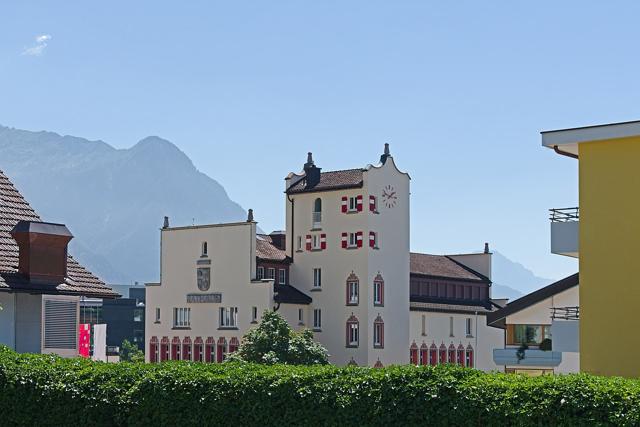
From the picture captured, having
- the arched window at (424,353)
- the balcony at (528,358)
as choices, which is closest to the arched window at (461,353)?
the arched window at (424,353)

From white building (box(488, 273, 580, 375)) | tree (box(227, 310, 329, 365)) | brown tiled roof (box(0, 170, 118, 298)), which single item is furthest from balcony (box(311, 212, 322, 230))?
brown tiled roof (box(0, 170, 118, 298))

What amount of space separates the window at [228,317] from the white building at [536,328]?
50076 mm

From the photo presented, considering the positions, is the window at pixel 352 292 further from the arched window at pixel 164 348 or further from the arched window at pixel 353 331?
the arched window at pixel 164 348

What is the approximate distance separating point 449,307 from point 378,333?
1474cm

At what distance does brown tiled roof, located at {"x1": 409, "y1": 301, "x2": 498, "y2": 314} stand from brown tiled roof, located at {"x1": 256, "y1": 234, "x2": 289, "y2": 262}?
485 inches

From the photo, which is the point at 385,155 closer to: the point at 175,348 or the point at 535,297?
the point at 175,348

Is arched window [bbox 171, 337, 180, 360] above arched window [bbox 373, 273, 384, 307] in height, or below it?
below

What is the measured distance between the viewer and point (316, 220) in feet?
325

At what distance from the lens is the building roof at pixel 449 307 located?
10444 cm

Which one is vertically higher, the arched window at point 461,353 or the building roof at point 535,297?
the building roof at point 535,297

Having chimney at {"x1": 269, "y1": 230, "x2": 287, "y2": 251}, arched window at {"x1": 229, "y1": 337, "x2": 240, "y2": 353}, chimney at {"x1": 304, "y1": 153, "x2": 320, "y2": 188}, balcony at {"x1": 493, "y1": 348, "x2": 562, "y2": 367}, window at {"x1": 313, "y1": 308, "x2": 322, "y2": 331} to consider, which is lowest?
arched window at {"x1": 229, "y1": 337, "x2": 240, "y2": 353}

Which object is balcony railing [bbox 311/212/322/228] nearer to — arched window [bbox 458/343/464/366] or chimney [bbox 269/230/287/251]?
chimney [bbox 269/230/287/251]

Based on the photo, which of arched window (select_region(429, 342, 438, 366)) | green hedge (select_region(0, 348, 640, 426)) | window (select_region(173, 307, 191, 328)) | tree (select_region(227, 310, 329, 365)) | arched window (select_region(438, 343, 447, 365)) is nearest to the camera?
green hedge (select_region(0, 348, 640, 426))

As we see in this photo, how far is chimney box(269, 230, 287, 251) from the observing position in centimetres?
10406
